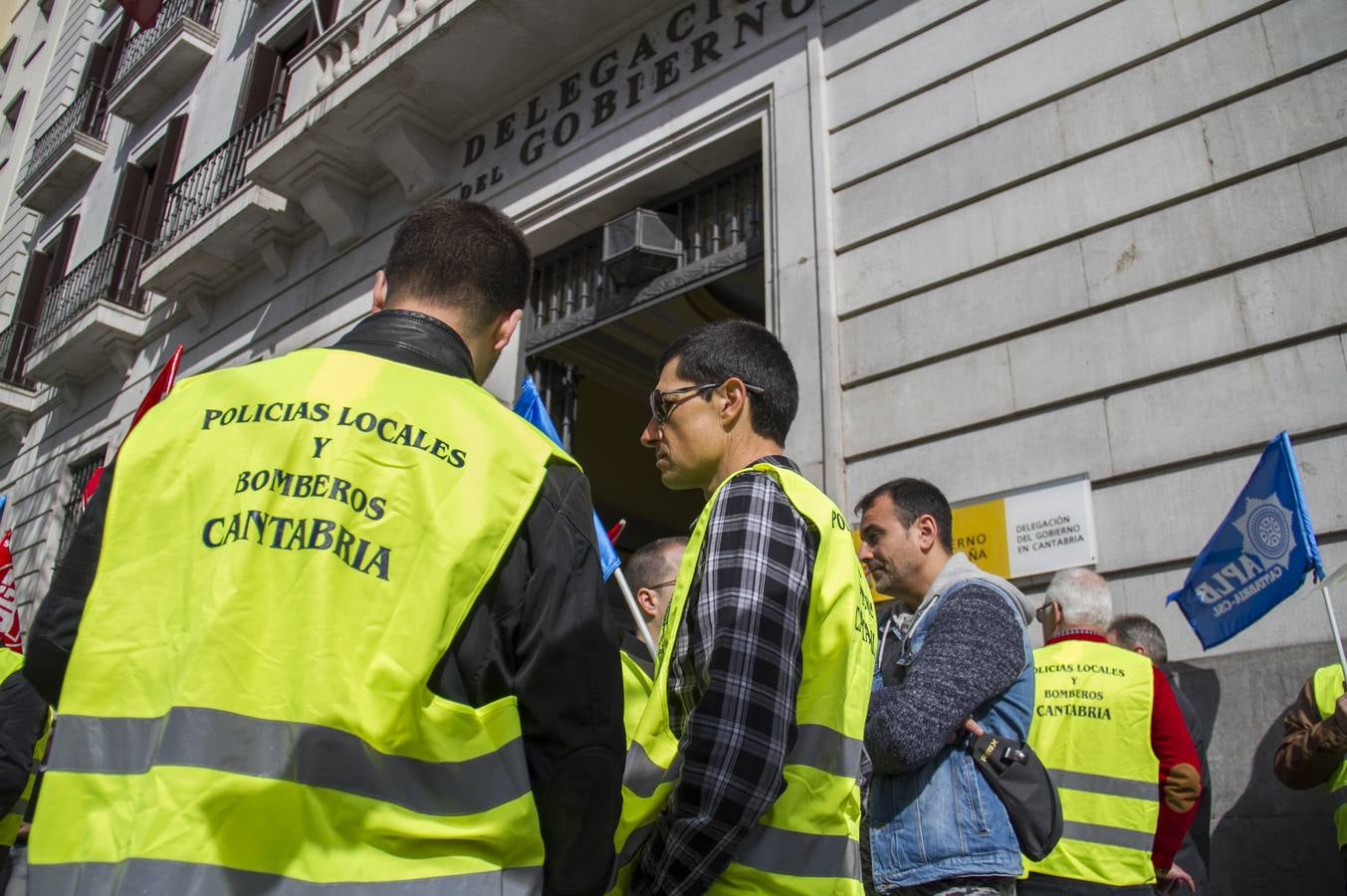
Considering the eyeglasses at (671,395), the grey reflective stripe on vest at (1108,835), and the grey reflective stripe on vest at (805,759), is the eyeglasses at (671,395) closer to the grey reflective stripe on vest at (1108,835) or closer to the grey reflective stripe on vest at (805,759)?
the grey reflective stripe on vest at (805,759)

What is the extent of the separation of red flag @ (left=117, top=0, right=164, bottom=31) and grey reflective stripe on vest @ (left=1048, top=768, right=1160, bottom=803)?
A: 16.2 m

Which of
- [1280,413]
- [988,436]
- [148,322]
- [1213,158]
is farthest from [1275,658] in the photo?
[148,322]

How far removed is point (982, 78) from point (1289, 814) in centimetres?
431

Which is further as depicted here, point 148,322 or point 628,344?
point 148,322

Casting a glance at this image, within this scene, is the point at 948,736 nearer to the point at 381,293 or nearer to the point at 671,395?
the point at 671,395

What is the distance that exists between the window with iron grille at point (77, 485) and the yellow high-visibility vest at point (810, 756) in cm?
1410

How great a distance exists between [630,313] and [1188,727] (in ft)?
16.9

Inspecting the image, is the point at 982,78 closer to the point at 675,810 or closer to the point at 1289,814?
the point at 1289,814

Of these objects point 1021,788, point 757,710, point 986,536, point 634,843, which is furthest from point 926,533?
point 986,536

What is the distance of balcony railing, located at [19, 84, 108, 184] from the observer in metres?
17.9

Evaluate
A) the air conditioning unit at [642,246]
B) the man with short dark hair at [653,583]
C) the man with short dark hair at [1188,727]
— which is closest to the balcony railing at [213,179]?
the air conditioning unit at [642,246]

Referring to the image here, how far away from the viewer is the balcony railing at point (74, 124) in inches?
706

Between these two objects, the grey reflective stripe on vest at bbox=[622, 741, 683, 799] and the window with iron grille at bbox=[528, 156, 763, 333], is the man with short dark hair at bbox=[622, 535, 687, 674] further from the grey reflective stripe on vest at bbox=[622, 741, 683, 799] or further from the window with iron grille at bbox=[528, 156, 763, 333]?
the window with iron grille at bbox=[528, 156, 763, 333]

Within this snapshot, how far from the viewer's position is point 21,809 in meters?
3.96
